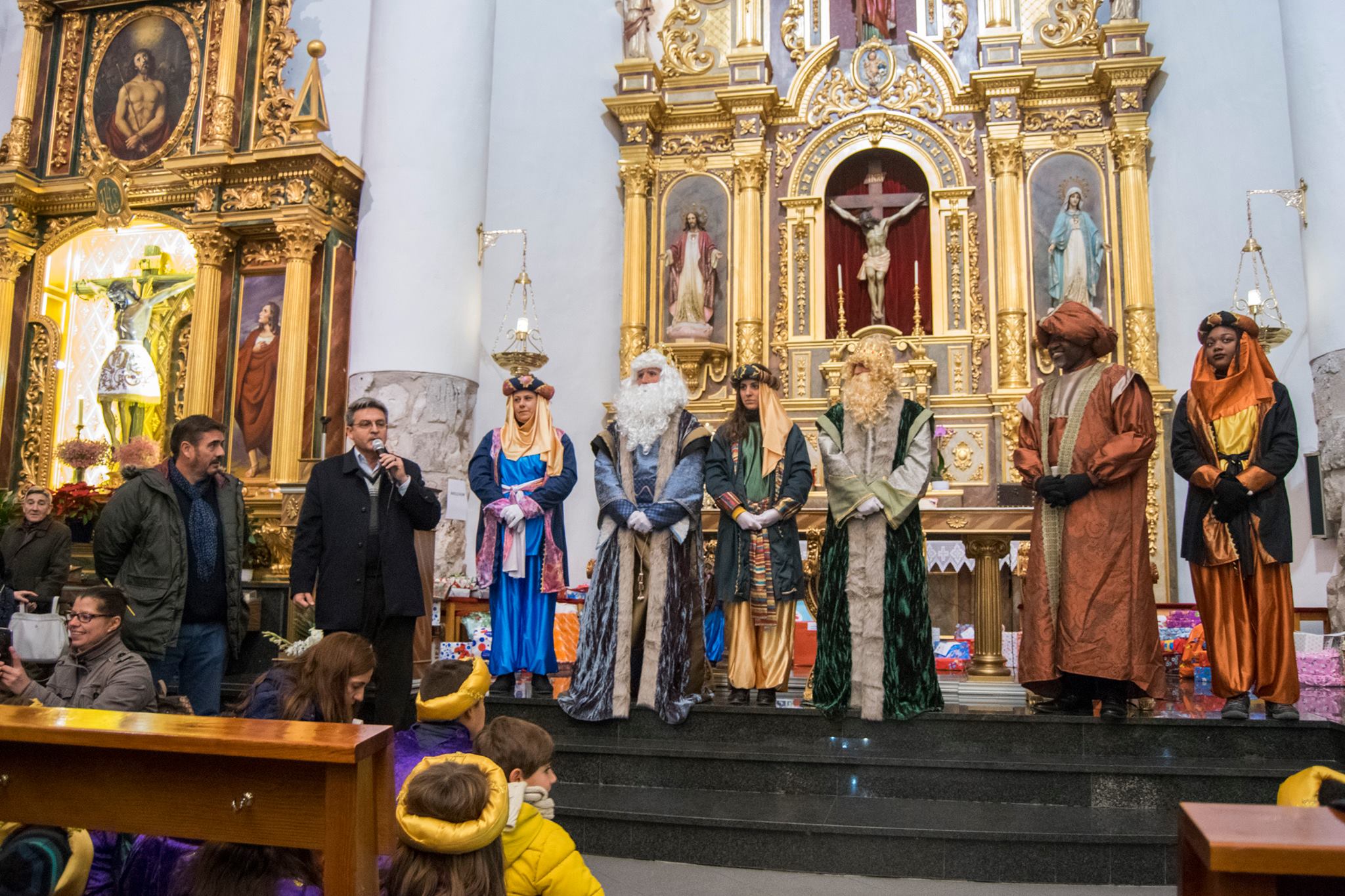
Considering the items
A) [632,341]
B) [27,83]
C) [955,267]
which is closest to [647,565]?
[632,341]

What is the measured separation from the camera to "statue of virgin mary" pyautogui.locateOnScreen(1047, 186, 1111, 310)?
9375 mm

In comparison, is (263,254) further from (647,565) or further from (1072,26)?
(1072,26)

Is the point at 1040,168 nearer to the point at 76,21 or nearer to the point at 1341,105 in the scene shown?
the point at 1341,105

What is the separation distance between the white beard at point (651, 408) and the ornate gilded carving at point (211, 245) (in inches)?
227

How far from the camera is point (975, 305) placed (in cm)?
970

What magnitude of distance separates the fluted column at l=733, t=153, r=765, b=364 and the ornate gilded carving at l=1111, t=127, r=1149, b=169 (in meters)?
3.10

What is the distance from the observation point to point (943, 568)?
A: 8.30m

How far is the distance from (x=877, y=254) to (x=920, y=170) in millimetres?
971

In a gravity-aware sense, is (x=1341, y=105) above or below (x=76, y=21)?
below

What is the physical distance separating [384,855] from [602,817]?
2.27 metres

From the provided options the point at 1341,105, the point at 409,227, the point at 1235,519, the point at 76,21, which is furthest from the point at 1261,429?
the point at 76,21

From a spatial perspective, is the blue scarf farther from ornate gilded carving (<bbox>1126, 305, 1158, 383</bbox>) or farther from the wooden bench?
ornate gilded carving (<bbox>1126, 305, 1158, 383</bbox>)

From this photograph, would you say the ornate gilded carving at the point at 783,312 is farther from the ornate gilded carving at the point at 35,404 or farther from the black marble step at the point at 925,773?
the ornate gilded carving at the point at 35,404

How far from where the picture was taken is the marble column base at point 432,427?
9.26m
